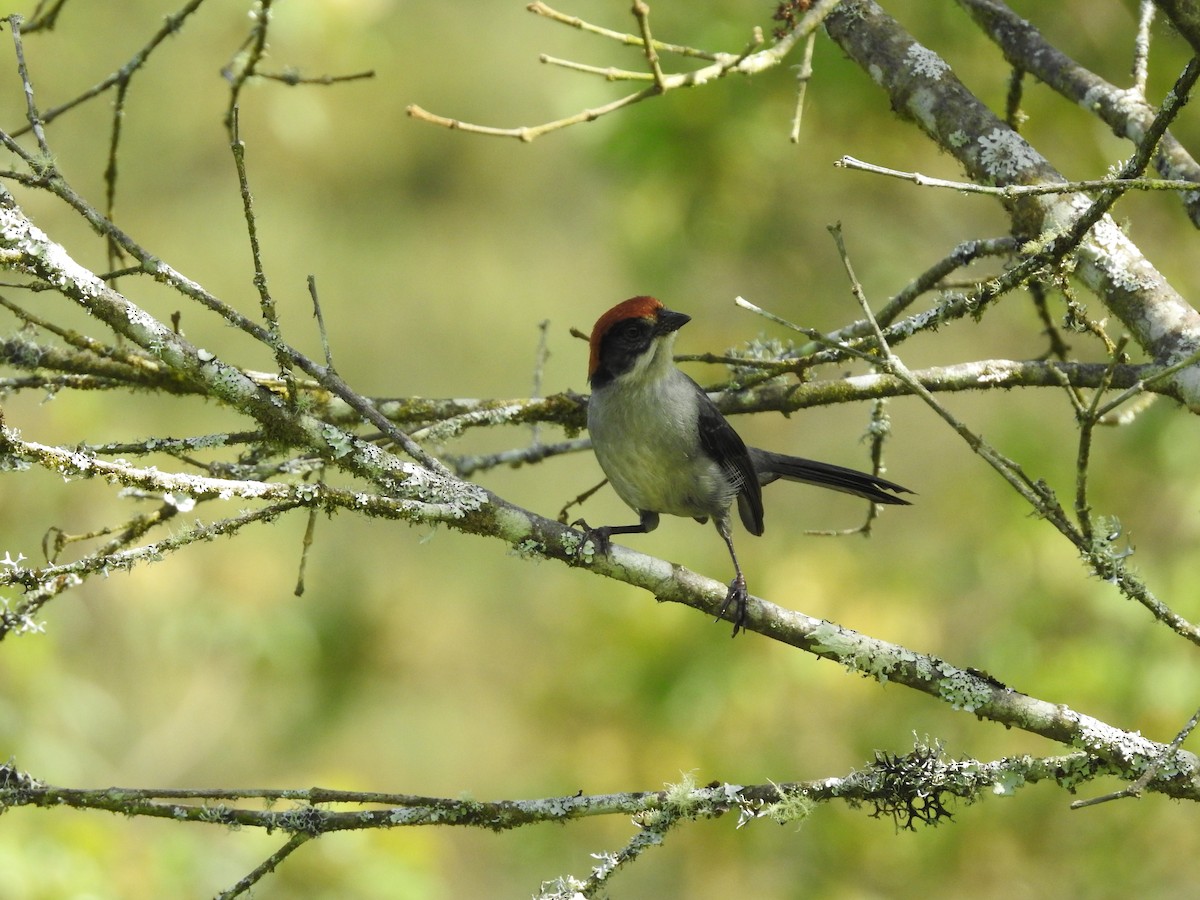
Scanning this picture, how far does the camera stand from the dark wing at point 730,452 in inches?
167

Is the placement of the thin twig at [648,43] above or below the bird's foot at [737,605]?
above

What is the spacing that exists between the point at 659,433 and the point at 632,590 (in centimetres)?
346

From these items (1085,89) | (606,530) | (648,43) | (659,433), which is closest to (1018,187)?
(648,43)

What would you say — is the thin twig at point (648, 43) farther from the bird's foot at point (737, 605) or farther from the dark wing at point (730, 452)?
the dark wing at point (730, 452)

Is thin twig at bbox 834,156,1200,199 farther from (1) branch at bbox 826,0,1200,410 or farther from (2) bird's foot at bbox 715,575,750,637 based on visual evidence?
(2) bird's foot at bbox 715,575,750,637

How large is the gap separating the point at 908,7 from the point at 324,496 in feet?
17.1

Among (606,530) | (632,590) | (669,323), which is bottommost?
(606,530)

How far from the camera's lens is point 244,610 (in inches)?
352

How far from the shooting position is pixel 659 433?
4.13m

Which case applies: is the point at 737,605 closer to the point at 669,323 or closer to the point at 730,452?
the point at 730,452

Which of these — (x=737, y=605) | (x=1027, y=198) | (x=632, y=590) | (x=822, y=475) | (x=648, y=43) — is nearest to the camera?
(x=648, y=43)

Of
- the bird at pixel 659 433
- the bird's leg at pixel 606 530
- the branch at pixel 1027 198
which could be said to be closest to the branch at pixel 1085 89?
the branch at pixel 1027 198

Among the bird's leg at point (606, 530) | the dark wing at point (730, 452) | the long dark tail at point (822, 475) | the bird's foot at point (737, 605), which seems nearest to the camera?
the bird's leg at point (606, 530)

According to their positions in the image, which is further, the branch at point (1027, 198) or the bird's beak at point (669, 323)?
the bird's beak at point (669, 323)
